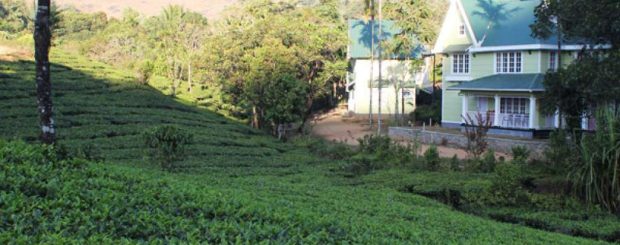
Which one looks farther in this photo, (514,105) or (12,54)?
(12,54)

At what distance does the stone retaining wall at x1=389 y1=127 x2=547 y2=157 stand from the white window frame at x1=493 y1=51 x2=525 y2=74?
4.79 metres

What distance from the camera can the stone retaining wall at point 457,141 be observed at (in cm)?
2484

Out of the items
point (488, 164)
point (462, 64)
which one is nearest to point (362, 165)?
point (488, 164)

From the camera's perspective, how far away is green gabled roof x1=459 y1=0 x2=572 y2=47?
98.3 feet

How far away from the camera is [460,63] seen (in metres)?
33.8

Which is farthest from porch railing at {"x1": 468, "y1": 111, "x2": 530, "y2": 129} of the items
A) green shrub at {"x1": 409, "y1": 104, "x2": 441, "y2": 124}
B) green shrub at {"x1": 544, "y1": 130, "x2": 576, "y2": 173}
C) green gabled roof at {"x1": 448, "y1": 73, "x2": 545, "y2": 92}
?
green shrub at {"x1": 544, "y1": 130, "x2": 576, "y2": 173}

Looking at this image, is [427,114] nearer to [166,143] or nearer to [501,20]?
[501,20]

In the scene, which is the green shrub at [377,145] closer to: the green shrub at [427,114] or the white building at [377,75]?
the green shrub at [427,114]

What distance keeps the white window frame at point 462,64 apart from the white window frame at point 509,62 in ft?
6.42

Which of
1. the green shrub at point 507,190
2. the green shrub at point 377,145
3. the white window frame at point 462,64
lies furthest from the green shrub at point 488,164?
the white window frame at point 462,64

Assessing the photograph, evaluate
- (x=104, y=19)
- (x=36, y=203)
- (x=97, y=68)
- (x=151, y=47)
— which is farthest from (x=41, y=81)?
(x=104, y=19)

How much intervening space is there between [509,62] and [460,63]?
3.77 metres

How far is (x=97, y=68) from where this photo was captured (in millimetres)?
34250

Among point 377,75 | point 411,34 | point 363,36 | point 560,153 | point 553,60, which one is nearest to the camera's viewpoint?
point 560,153
